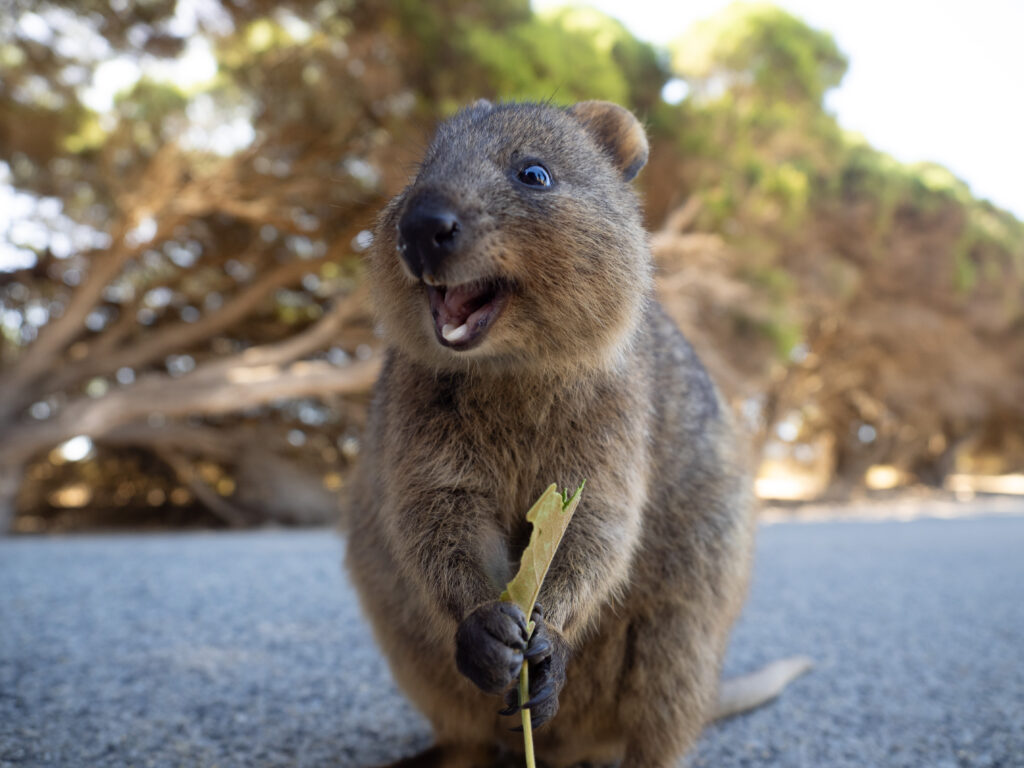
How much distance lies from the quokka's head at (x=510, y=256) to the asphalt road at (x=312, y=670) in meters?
1.50

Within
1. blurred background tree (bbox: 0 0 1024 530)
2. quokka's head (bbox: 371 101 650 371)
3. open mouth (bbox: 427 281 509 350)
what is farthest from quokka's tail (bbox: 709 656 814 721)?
blurred background tree (bbox: 0 0 1024 530)

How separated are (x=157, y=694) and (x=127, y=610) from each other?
66.2 inches

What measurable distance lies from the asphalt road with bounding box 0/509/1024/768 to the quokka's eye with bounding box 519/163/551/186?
6.06 ft

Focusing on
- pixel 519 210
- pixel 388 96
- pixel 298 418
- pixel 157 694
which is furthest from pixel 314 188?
pixel 519 210

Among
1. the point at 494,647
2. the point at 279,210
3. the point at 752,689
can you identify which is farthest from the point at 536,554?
the point at 279,210

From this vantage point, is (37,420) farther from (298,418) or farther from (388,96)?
(388,96)

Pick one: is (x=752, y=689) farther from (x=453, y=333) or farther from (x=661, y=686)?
(x=453, y=333)

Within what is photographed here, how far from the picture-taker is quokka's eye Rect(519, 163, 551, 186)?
1.77 meters

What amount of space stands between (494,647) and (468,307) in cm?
73

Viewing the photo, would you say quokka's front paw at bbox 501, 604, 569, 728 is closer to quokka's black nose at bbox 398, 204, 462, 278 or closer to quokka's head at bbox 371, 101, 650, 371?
quokka's head at bbox 371, 101, 650, 371

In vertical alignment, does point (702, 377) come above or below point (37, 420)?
above

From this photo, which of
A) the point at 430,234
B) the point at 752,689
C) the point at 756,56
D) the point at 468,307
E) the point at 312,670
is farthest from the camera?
the point at 756,56

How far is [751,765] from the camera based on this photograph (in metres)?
2.37

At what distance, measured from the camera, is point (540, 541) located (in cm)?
137
